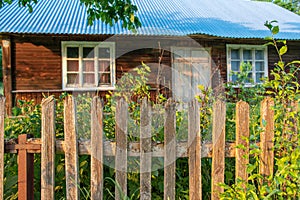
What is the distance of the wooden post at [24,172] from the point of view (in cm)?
212

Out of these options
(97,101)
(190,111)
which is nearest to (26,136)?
(97,101)

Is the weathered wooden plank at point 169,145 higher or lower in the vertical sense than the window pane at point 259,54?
lower

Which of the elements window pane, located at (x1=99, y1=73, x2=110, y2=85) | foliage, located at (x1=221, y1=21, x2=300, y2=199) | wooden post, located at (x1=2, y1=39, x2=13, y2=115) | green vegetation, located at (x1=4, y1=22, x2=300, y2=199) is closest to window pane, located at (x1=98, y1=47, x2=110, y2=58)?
window pane, located at (x1=99, y1=73, x2=110, y2=85)

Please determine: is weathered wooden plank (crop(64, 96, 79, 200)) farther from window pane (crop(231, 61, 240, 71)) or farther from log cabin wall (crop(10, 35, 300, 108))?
window pane (crop(231, 61, 240, 71))

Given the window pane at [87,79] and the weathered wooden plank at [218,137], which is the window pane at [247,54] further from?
the weathered wooden plank at [218,137]

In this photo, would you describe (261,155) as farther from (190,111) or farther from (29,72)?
(29,72)

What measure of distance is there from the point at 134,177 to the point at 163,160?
29cm

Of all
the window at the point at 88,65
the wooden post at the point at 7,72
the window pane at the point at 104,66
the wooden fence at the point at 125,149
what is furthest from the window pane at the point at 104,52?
the wooden fence at the point at 125,149

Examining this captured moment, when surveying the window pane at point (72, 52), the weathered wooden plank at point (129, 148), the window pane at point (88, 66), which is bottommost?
the weathered wooden plank at point (129, 148)

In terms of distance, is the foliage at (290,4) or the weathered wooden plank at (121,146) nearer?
the weathered wooden plank at (121,146)

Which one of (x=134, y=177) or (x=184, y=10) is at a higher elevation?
(x=184, y=10)

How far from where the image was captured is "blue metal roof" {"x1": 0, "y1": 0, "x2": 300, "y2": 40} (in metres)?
8.93

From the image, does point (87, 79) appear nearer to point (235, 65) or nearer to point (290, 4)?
point (235, 65)

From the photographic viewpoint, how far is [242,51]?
36.6ft
